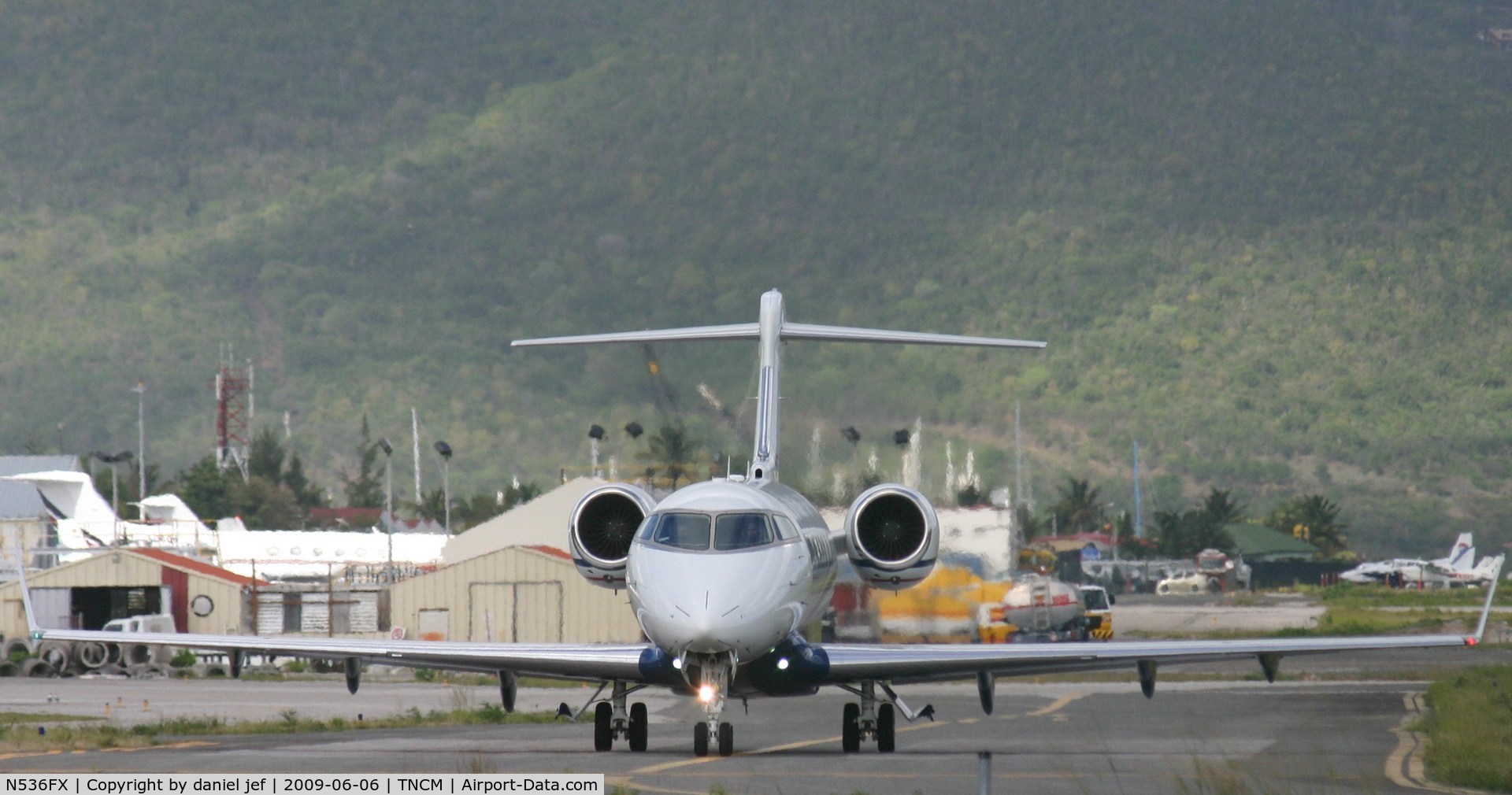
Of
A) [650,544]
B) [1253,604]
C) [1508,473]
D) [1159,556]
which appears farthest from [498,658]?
[1508,473]

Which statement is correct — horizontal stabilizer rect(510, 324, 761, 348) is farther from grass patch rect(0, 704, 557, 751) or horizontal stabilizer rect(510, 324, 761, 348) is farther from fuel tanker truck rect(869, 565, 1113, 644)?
grass patch rect(0, 704, 557, 751)

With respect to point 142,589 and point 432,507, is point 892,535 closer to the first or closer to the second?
point 142,589

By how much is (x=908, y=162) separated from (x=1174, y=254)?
25.2 metres

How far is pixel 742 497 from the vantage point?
20.2 meters

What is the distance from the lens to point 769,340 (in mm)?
25641

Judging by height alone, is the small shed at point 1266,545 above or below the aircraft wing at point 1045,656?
below

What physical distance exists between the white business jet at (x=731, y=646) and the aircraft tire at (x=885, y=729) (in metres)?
0.02

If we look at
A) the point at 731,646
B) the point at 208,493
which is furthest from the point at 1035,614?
the point at 208,493

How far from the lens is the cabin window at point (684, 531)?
64.0 ft

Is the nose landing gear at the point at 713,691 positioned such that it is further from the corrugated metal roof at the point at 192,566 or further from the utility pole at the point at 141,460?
the utility pole at the point at 141,460

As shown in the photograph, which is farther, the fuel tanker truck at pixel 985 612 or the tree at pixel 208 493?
the tree at pixel 208 493


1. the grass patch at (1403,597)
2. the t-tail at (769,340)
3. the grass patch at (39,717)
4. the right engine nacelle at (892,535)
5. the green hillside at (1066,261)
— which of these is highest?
the green hillside at (1066,261)

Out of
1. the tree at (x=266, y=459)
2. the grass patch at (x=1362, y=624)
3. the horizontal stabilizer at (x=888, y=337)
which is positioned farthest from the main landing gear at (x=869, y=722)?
the tree at (x=266, y=459)

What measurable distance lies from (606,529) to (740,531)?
11.2 ft
